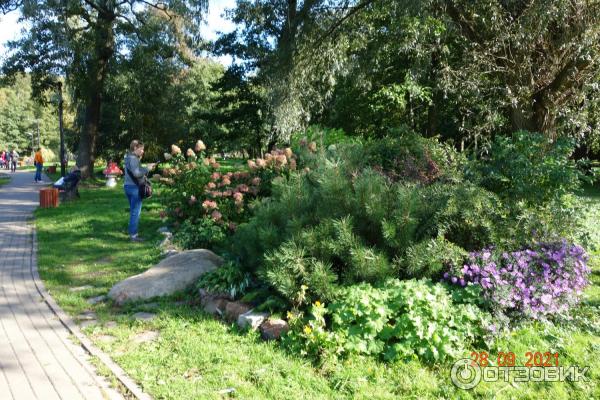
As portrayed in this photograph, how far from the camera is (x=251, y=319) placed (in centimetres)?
452

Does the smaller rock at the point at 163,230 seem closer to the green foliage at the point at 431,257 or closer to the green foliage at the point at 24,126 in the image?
the green foliage at the point at 431,257

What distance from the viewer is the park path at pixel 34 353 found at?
3.48m

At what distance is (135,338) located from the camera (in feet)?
14.8

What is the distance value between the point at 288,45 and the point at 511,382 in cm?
1009

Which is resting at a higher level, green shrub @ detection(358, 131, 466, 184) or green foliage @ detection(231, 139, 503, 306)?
green shrub @ detection(358, 131, 466, 184)

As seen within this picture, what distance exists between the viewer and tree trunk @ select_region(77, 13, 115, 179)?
17469 millimetres

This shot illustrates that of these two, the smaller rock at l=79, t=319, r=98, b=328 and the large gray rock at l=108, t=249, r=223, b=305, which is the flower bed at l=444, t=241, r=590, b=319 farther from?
the smaller rock at l=79, t=319, r=98, b=328

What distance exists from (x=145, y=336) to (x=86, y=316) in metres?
1.04

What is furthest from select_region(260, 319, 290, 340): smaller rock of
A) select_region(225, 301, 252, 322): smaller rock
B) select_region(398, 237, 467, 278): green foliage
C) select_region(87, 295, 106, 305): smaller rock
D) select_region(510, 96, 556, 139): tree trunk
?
select_region(510, 96, 556, 139): tree trunk

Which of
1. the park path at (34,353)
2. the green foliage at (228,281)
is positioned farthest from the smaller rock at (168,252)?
the green foliage at (228,281)

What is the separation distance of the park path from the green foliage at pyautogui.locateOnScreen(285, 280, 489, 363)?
5.37 feet

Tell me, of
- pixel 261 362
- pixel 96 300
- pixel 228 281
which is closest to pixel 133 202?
pixel 96 300

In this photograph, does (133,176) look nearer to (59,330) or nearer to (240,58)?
(59,330)

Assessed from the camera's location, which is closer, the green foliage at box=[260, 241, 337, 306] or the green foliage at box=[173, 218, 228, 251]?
the green foliage at box=[260, 241, 337, 306]
